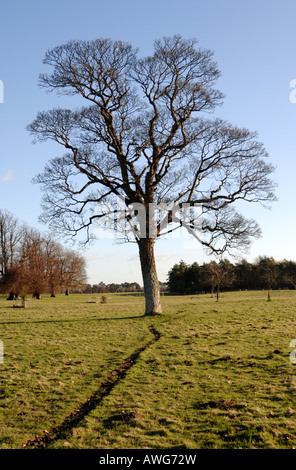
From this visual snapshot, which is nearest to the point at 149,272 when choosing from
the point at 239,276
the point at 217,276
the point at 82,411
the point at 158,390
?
the point at 158,390

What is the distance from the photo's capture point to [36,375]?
9.46 metres

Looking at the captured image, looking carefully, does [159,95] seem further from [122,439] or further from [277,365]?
[122,439]

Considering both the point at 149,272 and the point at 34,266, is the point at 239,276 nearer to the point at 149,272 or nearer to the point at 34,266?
the point at 34,266

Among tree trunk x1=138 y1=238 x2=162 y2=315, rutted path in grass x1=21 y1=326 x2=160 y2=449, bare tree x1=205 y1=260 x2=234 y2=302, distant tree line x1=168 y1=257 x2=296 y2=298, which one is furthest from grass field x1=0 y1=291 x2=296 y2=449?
distant tree line x1=168 y1=257 x2=296 y2=298

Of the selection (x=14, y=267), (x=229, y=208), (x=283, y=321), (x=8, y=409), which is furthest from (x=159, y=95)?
(x=14, y=267)

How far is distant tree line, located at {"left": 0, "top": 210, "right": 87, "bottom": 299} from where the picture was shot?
53.1 m

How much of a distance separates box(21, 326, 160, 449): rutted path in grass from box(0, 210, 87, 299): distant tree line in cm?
3842

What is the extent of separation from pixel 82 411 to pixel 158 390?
1.82 meters

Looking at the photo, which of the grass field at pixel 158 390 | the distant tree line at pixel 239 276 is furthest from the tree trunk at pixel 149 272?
the distant tree line at pixel 239 276

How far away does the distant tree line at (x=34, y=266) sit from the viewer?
53062 millimetres

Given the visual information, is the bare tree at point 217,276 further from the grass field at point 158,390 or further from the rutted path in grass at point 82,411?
the rutted path in grass at point 82,411

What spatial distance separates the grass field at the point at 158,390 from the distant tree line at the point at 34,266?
1414 inches

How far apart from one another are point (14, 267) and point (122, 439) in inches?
2060

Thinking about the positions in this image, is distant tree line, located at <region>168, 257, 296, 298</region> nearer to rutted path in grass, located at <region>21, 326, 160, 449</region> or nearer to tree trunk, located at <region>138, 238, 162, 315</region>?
tree trunk, located at <region>138, 238, 162, 315</region>
